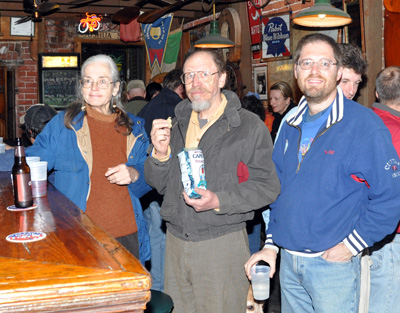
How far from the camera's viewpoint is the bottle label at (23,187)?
2064mm

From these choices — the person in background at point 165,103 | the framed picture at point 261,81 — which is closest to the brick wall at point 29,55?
the framed picture at point 261,81

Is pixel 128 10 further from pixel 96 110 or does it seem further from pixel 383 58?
pixel 96 110

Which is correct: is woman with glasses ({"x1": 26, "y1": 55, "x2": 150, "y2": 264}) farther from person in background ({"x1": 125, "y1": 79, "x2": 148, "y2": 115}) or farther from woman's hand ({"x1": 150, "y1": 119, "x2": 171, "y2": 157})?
person in background ({"x1": 125, "y1": 79, "x2": 148, "y2": 115})

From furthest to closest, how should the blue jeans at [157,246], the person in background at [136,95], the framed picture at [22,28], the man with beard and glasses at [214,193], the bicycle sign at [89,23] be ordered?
the bicycle sign at [89,23]
the framed picture at [22,28]
the person in background at [136,95]
the blue jeans at [157,246]
the man with beard and glasses at [214,193]

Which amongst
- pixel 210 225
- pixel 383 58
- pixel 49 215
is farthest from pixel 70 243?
pixel 383 58

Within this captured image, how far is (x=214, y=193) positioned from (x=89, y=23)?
8640 mm

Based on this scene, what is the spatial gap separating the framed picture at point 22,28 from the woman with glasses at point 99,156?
769 centimetres

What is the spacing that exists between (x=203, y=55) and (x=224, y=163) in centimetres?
52

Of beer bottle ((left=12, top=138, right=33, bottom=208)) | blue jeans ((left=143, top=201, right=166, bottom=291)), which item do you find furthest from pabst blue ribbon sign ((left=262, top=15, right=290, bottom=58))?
beer bottle ((left=12, top=138, right=33, bottom=208))

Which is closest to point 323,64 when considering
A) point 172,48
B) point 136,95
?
→ point 136,95

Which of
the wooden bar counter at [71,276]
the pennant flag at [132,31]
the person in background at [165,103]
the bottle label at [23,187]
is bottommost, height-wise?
the wooden bar counter at [71,276]

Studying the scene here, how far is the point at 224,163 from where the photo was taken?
226 cm

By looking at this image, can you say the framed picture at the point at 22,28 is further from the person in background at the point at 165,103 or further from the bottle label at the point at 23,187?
the bottle label at the point at 23,187

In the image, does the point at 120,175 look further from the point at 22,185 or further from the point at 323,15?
the point at 323,15
